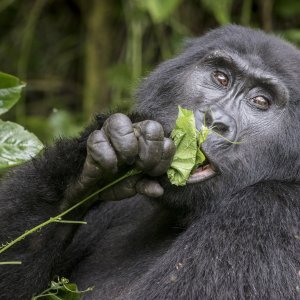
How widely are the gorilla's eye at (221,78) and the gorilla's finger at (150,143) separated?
24.6 inches

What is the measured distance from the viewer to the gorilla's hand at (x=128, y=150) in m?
2.66

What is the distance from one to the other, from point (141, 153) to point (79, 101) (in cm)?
441

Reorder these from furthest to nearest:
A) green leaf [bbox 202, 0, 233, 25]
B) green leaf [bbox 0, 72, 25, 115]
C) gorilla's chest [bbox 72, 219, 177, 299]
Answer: green leaf [bbox 202, 0, 233, 25] → green leaf [bbox 0, 72, 25, 115] → gorilla's chest [bbox 72, 219, 177, 299]

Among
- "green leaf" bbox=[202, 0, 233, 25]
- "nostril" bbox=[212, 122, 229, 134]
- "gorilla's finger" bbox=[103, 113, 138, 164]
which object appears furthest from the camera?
"green leaf" bbox=[202, 0, 233, 25]

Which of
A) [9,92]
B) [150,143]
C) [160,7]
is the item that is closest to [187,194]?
[150,143]

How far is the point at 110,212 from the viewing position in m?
3.56

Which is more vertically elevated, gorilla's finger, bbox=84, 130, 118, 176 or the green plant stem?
gorilla's finger, bbox=84, 130, 118, 176

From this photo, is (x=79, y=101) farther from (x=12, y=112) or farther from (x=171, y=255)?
(x=171, y=255)

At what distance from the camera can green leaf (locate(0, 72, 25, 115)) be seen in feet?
11.2

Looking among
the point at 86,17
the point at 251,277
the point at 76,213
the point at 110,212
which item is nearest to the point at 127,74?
the point at 86,17

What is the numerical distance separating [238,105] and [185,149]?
44 cm

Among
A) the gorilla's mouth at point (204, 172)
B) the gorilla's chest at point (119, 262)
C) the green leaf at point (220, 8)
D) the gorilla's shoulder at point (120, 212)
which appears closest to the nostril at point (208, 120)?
the gorilla's mouth at point (204, 172)

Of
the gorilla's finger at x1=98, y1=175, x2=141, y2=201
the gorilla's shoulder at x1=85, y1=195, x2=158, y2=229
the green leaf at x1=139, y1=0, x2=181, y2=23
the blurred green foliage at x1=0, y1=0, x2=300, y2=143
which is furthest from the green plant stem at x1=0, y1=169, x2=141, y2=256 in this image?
the blurred green foliage at x1=0, y1=0, x2=300, y2=143

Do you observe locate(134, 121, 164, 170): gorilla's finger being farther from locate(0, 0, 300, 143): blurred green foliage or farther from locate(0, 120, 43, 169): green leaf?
locate(0, 0, 300, 143): blurred green foliage
